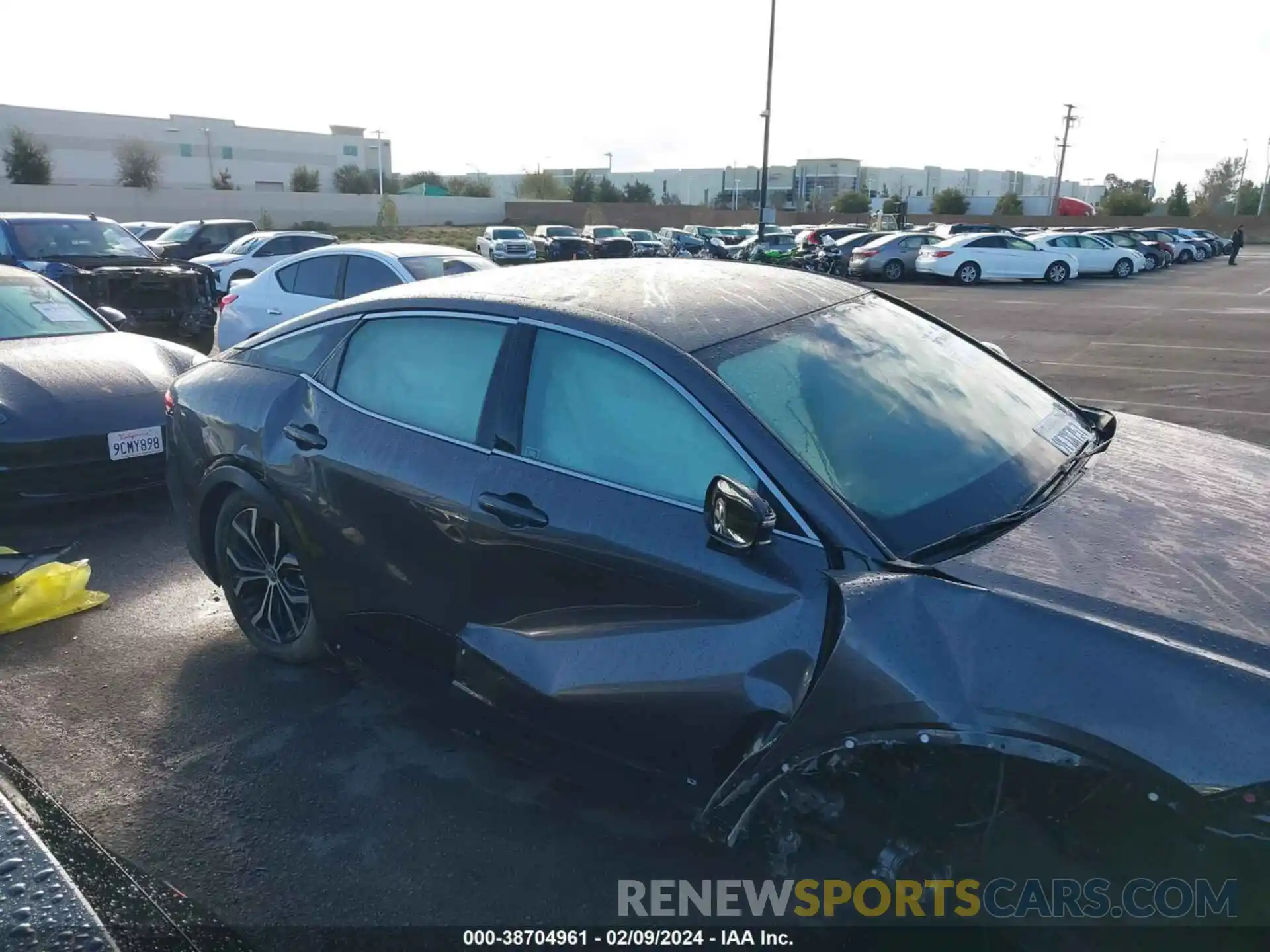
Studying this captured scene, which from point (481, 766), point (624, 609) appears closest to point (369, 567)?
point (481, 766)

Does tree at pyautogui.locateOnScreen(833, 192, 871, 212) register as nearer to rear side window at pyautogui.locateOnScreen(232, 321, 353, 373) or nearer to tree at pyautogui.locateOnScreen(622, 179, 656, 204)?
tree at pyautogui.locateOnScreen(622, 179, 656, 204)

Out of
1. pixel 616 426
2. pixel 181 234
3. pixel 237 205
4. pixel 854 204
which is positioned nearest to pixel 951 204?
pixel 854 204

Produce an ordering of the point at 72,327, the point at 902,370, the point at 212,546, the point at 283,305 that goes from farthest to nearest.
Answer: the point at 283,305
the point at 72,327
the point at 212,546
the point at 902,370

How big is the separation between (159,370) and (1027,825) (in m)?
5.98

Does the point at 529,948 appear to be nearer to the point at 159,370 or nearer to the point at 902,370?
the point at 902,370

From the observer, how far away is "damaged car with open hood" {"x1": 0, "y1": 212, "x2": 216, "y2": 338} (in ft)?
35.8

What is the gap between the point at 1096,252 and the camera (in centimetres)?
3045

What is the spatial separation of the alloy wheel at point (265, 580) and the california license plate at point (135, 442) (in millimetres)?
2098

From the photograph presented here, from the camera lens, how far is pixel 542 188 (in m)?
86.9

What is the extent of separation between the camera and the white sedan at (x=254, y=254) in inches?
658

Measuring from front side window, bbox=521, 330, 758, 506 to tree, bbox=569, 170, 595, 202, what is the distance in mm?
77204

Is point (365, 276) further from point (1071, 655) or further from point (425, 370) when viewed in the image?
point (1071, 655)

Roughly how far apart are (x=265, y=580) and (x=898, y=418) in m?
2.69

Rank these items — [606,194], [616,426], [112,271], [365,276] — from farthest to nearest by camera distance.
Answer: [606,194] < [112,271] < [365,276] < [616,426]
